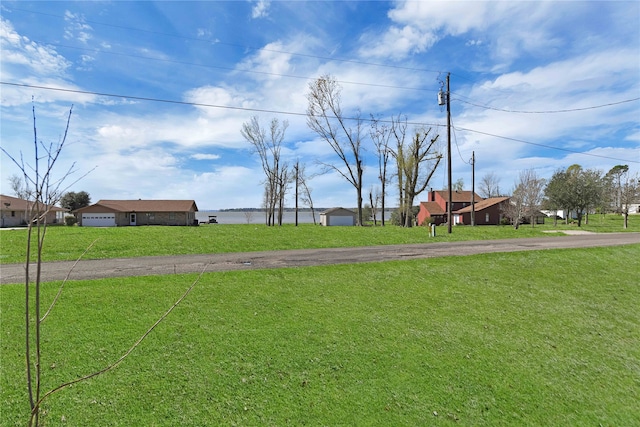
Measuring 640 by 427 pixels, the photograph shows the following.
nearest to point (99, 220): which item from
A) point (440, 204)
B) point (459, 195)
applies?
point (440, 204)

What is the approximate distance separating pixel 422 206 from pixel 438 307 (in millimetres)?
53890

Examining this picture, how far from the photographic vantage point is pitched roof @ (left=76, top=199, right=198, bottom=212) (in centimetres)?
4436

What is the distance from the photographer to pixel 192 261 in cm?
1050

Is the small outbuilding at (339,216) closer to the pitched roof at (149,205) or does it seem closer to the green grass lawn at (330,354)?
the pitched roof at (149,205)

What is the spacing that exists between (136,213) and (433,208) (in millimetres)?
47200

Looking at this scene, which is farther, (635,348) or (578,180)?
(578,180)

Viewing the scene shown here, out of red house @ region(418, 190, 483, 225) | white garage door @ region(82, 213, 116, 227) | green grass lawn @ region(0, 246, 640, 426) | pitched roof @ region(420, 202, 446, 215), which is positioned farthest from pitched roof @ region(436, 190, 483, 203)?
green grass lawn @ region(0, 246, 640, 426)

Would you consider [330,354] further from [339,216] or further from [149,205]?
[339,216]

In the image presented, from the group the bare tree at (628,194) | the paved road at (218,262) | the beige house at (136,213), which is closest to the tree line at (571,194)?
the bare tree at (628,194)

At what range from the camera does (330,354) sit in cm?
464

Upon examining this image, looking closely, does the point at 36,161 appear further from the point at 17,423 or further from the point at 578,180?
the point at 578,180

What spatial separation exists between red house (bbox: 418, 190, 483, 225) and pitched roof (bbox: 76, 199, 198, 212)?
38180 millimetres

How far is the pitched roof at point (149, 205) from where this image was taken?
4436cm

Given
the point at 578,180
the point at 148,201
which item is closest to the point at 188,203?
the point at 148,201
